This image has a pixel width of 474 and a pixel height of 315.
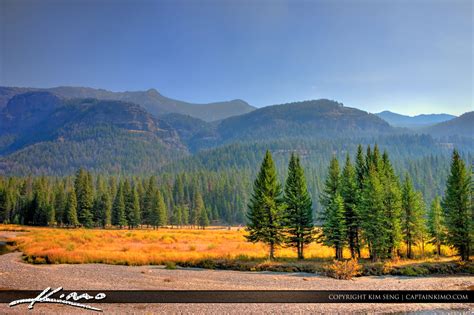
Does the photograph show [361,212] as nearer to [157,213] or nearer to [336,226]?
[336,226]

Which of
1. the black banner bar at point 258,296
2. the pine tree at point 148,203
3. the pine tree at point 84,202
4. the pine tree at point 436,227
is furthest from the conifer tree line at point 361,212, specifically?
the pine tree at point 148,203

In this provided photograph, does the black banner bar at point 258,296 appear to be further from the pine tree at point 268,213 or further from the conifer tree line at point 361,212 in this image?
the pine tree at point 268,213

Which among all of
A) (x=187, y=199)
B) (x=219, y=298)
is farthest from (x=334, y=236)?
(x=187, y=199)

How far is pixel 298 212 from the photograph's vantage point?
133ft

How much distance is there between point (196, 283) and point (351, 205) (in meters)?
21.4

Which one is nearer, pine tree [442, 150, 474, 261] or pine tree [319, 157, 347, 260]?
pine tree [442, 150, 474, 261]

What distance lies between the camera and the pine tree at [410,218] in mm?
41406

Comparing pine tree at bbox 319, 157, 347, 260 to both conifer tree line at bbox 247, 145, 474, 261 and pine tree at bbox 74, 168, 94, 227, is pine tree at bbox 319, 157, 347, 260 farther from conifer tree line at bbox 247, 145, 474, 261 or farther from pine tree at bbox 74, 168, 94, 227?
pine tree at bbox 74, 168, 94, 227

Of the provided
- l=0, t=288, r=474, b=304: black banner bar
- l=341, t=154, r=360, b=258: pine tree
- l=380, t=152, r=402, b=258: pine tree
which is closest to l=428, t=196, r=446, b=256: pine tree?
l=380, t=152, r=402, b=258: pine tree

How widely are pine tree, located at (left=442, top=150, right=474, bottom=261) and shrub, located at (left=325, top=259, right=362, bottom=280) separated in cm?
1422

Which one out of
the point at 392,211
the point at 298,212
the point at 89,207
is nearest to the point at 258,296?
the point at 298,212

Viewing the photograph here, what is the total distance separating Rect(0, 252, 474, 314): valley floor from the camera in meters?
19.4

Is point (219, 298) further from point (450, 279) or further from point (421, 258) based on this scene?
point (421, 258)

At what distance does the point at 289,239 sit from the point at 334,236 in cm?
519
